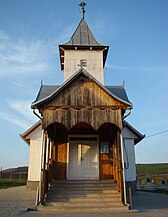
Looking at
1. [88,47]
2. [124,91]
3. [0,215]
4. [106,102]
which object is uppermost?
[88,47]

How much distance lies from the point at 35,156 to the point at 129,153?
6918 millimetres

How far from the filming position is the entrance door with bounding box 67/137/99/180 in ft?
44.0

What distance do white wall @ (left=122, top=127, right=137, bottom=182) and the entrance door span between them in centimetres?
350

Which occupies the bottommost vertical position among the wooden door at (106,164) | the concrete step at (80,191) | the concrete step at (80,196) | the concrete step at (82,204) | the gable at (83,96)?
the concrete step at (82,204)

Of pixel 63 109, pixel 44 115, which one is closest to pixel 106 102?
pixel 63 109

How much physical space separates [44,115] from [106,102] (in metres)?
3.21

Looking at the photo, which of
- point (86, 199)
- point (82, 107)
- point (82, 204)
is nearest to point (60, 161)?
point (86, 199)

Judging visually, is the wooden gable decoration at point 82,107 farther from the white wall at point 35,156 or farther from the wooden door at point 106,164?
the white wall at point 35,156

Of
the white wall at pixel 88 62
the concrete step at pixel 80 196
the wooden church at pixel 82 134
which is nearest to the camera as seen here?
the concrete step at pixel 80 196

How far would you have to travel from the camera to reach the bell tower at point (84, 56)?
59.4ft

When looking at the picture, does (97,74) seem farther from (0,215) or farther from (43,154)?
(0,215)

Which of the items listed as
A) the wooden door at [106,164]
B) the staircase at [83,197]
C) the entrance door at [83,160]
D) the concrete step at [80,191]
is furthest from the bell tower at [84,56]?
the concrete step at [80,191]

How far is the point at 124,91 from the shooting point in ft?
50.4

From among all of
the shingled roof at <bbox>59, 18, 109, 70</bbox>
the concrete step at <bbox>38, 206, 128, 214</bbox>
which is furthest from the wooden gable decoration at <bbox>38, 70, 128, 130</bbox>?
the shingled roof at <bbox>59, 18, 109, 70</bbox>
